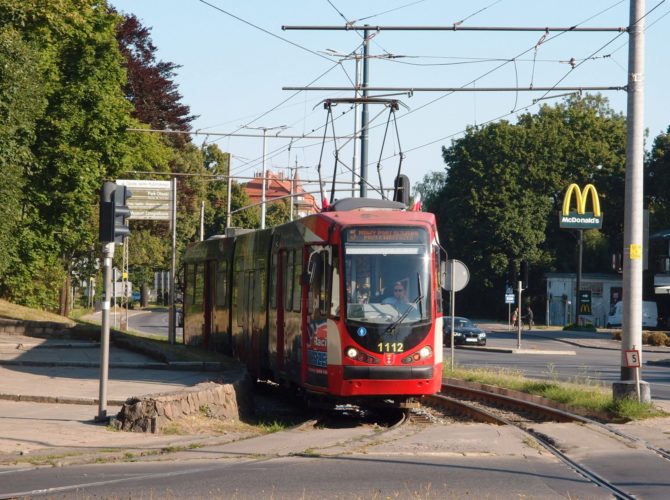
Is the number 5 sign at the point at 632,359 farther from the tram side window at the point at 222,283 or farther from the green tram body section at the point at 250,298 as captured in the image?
the tram side window at the point at 222,283

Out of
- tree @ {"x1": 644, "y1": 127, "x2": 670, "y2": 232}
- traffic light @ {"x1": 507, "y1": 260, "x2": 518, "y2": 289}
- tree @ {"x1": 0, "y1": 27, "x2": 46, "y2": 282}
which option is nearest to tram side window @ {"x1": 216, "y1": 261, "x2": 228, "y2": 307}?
tree @ {"x1": 0, "y1": 27, "x2": 46, "y2": 282}

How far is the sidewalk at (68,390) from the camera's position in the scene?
14.2 m

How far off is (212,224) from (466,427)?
333 feet

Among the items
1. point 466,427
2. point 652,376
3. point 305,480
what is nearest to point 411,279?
point 466,427

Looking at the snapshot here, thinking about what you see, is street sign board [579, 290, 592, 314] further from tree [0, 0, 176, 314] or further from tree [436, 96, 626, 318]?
A: tree [0, 0, 176, 314]

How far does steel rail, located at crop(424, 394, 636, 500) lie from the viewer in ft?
36.0

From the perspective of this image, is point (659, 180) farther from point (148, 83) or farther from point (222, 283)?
point (222, 283)

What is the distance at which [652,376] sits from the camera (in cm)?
3309

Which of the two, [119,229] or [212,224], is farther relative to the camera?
[212,224]

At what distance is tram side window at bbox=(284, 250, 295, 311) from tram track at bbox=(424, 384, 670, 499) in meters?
3.47

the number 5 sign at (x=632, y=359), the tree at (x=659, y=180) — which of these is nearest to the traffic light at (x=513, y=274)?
the number 5 sign at (x=632, y=359)

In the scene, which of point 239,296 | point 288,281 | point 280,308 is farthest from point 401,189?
point 288,281

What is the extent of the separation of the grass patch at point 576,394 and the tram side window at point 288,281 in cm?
510

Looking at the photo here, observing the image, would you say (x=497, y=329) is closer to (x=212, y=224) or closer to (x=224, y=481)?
(x=212, y=224)
